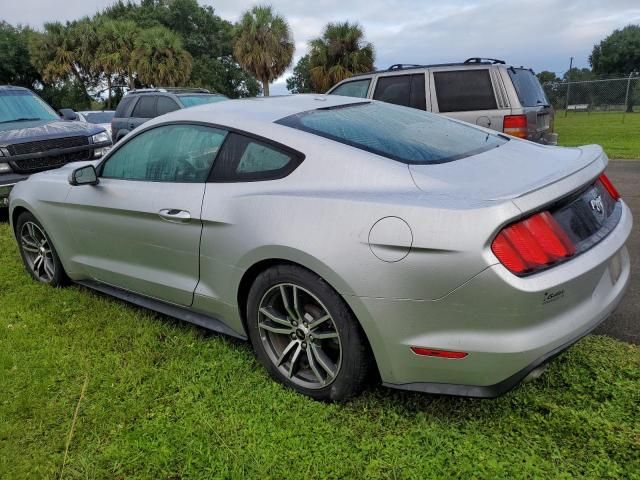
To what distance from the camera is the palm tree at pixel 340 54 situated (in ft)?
92.3

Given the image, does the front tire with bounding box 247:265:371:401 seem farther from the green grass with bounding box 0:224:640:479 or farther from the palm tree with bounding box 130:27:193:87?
the palm tree with bounding box 130:27:193:87

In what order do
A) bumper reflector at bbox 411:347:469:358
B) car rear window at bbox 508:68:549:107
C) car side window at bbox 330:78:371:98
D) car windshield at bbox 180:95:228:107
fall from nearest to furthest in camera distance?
bumper reflector at bbox 411:347:469:358 < car rear window at bbox 508:68:549:107 < car side window at bbox 330:78:371:98 < car windshield at bbox 180:95:228:107

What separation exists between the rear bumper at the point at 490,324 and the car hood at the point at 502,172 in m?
0.35

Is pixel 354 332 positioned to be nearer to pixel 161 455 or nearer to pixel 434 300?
pixel 434 300

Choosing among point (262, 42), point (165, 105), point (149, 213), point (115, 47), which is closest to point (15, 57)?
point (115, 47)

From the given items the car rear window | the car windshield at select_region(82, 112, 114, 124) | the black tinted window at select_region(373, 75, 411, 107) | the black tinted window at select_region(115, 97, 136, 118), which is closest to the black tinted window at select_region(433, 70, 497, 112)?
the car rear window

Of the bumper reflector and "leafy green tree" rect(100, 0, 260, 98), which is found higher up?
"leafy green tree" rect(100, 0, 260, 98)

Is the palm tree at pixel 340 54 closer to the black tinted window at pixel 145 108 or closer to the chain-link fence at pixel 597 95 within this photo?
the chain-link fence at pixel 597 95

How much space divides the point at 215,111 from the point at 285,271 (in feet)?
3.98

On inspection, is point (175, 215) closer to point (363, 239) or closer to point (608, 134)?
point (363, 239)

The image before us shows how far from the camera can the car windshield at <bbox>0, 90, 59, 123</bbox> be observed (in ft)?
26.9

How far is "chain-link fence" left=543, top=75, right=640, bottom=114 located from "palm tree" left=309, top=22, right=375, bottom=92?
9265mm

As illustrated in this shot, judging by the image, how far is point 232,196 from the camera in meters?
2.83

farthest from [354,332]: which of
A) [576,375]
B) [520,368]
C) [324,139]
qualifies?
[576,375]
